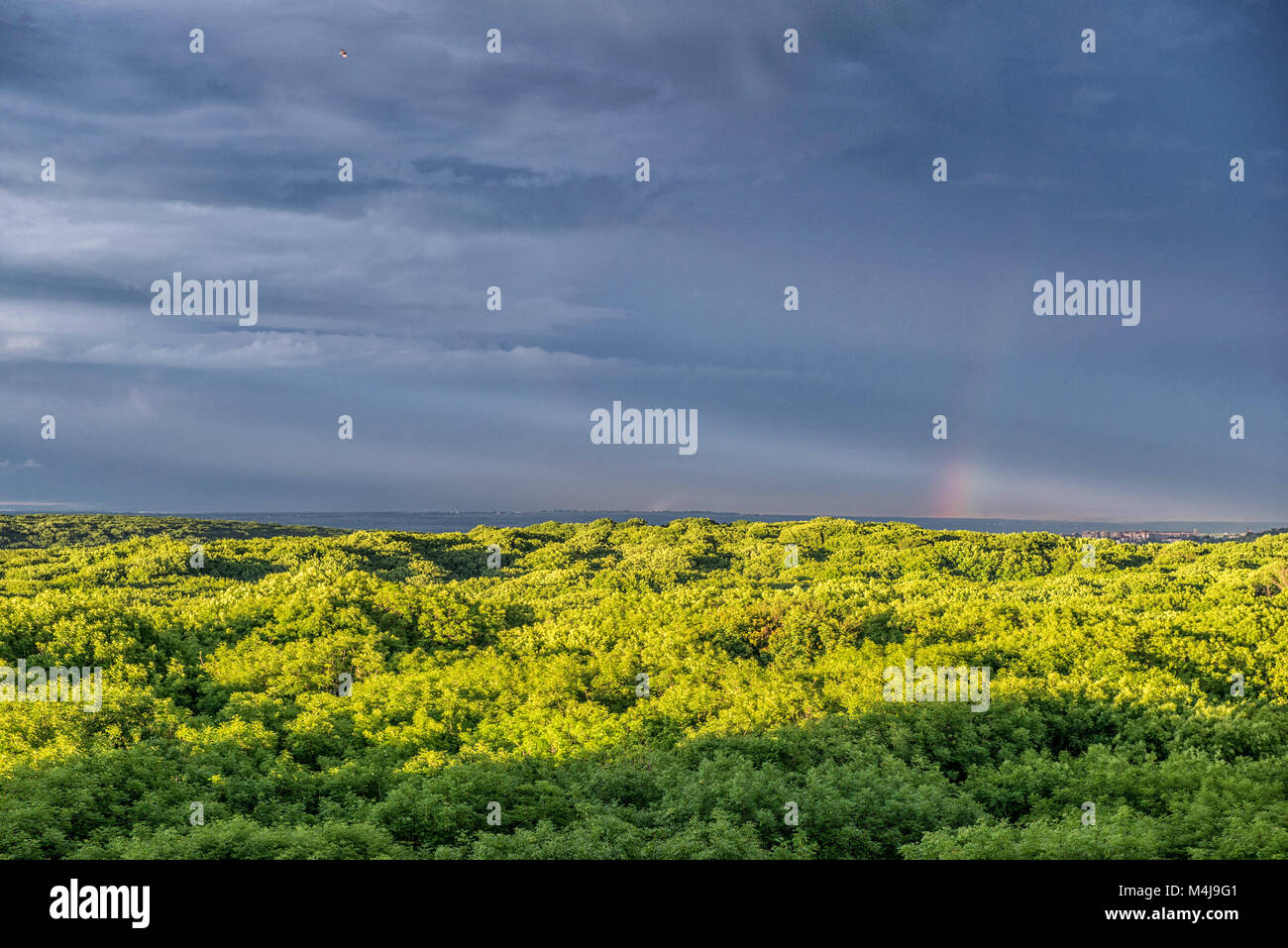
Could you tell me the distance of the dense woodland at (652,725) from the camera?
18.0 m

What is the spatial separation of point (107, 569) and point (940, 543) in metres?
64.1

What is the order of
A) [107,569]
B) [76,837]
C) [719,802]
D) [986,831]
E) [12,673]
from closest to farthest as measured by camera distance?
[986,831]
[76,837]
[719,802]
[12,673]
[107,569]

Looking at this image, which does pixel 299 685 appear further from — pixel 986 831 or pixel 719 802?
pixel 986 831

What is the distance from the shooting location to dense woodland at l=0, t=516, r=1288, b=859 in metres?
18.0

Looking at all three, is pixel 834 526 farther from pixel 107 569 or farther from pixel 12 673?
pixel 12 673

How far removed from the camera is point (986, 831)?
1706 cm

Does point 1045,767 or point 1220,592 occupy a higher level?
point 1220,592

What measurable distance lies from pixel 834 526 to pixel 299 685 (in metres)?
66.1

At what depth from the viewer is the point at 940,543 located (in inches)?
2970

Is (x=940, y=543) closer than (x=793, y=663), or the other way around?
(x=793, y=663)

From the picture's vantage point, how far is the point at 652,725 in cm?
2617

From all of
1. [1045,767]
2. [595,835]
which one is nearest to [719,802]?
→ [595,835]
